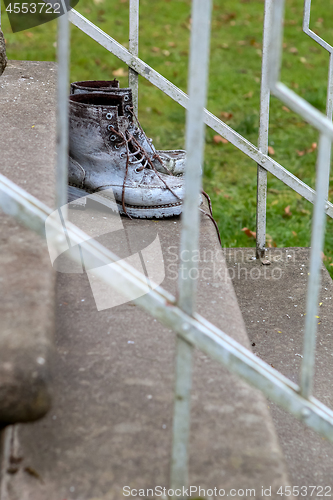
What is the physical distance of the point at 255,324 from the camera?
2.05 meters

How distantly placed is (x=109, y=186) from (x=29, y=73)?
0.68m

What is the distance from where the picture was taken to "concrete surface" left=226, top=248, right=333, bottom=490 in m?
1.43

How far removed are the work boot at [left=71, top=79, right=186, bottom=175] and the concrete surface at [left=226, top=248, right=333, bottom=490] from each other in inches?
22.9

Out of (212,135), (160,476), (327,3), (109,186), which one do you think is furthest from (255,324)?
(327,3)

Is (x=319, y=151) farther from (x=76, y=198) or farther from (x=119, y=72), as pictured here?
(x=119, y=72)

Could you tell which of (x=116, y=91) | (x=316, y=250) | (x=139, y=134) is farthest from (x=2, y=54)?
(x=316, y=250)

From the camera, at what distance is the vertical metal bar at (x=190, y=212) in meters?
0.79

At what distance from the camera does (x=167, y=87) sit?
7.02 ft

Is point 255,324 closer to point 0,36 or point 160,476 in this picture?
point 160,476

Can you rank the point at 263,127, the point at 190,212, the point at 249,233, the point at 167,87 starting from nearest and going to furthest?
the point at 190,212, the point at 167,87, the point at 263,127, the point at 249,233

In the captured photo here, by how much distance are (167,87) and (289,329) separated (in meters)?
1.04

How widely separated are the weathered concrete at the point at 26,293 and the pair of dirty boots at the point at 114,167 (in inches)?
10.2

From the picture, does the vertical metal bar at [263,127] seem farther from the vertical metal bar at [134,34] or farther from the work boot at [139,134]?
the vertical metal bar at [134,34]

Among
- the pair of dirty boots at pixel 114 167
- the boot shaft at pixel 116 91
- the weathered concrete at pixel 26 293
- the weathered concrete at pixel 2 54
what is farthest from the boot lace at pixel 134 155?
the weathered concrete at pixel 2 54
